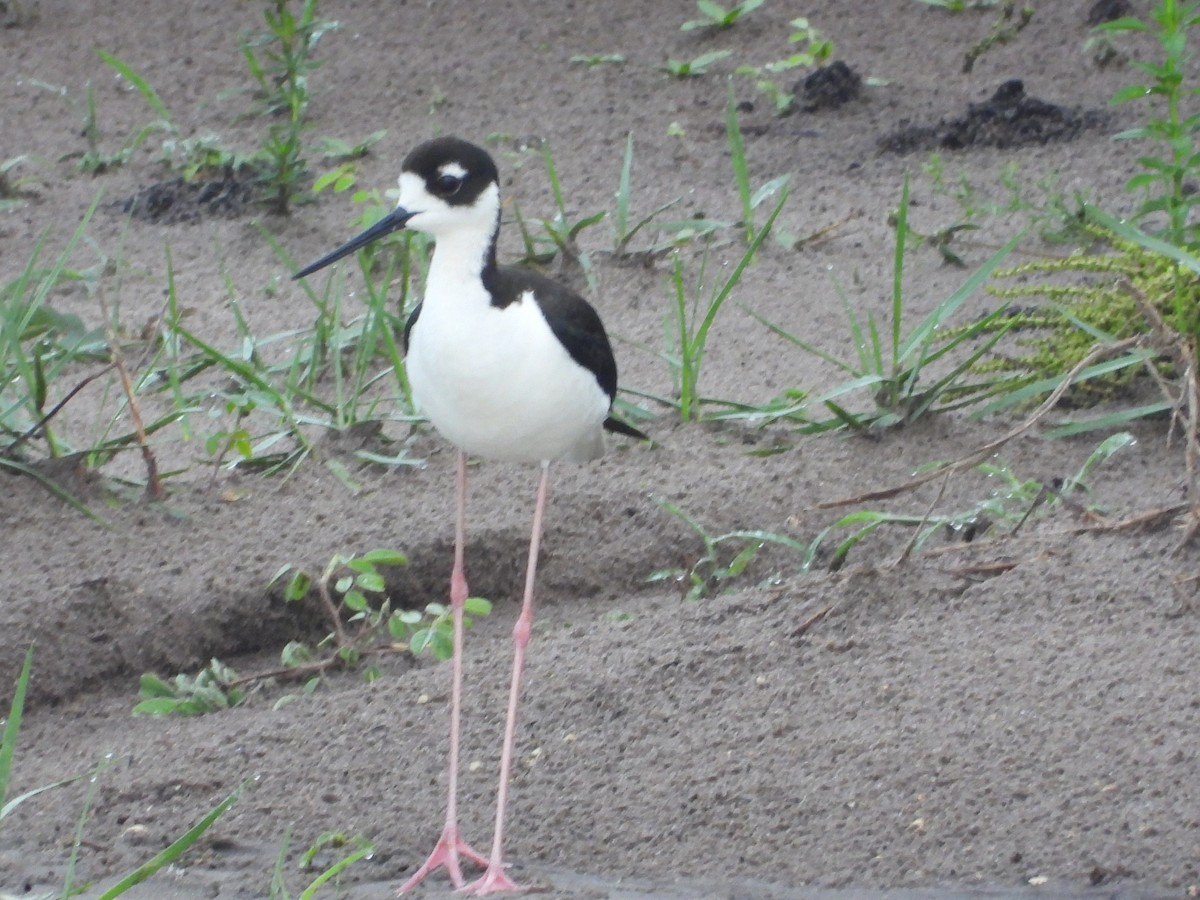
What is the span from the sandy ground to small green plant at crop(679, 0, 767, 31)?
71 centimetres

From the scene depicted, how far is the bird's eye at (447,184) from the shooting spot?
2947 mm

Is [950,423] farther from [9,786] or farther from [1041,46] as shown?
[1041,46]

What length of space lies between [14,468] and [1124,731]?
8.26ft

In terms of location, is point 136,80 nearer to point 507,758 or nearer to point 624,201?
point 624,201

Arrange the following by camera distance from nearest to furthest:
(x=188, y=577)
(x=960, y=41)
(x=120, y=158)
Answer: (x=188, y=577), (x=120, y=158), (x=960, y=41)

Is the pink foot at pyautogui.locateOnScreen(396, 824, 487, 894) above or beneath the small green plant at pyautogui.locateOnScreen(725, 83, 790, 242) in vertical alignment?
beneath

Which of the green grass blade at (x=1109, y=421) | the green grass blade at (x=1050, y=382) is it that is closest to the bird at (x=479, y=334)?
the green grass blade at (x=1050, y=382)

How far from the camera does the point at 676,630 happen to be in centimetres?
320

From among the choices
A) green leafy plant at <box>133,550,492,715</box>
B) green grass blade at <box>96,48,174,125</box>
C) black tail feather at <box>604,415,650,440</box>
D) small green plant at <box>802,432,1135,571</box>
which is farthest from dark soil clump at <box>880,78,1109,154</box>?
green leafy plant at <box>133,550,492,715</box>

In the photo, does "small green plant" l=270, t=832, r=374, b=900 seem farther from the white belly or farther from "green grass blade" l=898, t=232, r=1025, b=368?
"green grass blade" l=898, t=232, r=1025, b=368

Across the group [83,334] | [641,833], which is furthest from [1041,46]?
[641,833]

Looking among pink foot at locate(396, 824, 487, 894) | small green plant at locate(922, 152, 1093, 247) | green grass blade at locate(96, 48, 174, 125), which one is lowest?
pink foot at locate(396, 824, 487, 894)

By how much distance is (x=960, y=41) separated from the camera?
6.41 metres

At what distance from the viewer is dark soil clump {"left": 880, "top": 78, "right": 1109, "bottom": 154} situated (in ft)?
18.5
